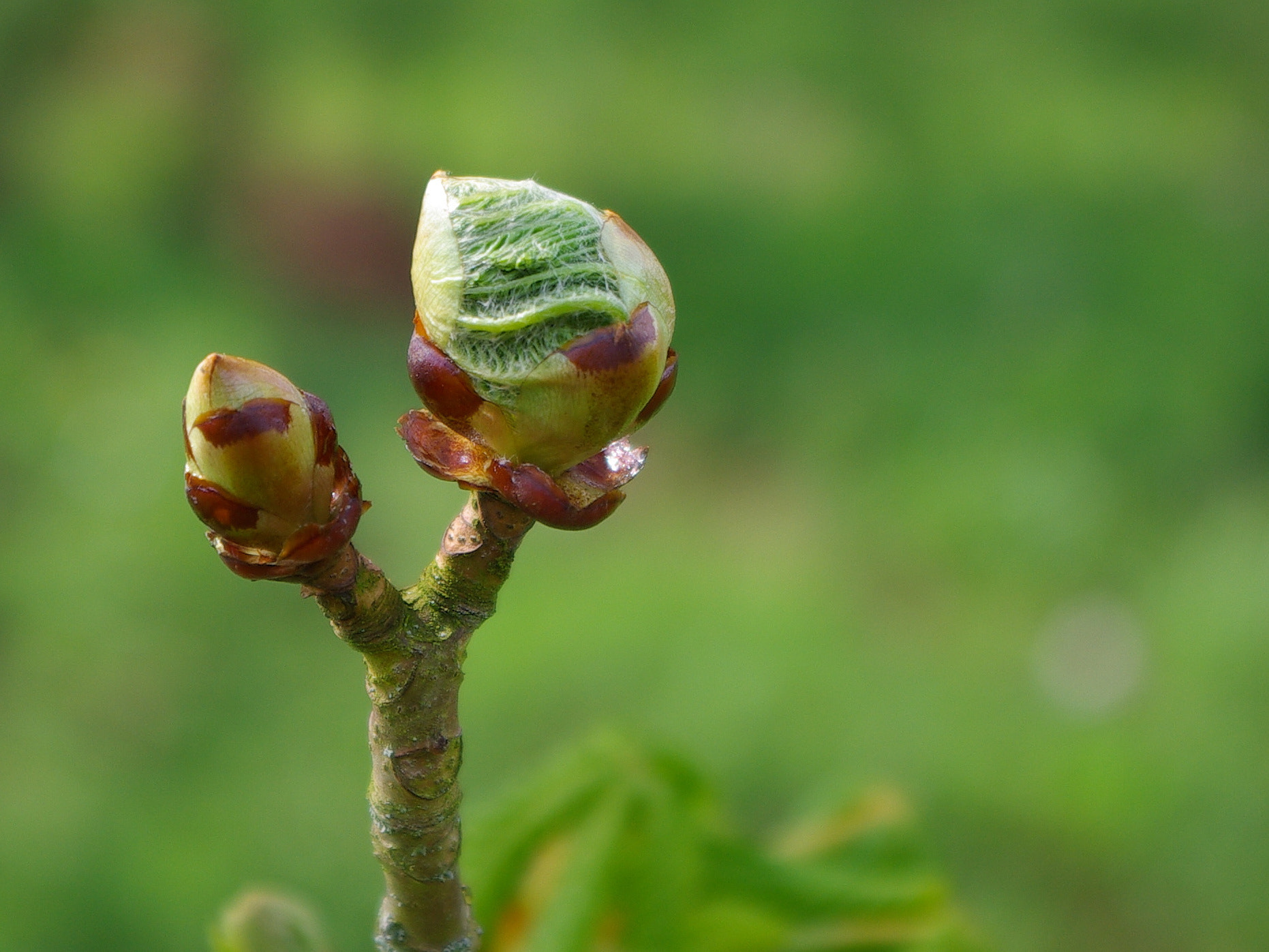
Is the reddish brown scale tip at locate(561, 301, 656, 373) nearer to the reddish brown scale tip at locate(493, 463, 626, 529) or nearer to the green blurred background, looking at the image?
the reddish brown scale tip at locate(493, 463, 626, 529)

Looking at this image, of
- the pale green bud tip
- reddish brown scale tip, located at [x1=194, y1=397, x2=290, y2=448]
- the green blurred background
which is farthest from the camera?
the green blurred background

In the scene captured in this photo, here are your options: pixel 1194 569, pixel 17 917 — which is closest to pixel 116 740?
pixel 17 917

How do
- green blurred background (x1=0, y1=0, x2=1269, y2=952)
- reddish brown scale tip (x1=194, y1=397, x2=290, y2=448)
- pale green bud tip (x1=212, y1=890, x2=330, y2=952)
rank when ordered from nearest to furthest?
reddish brown scale tip (x1=194, y1=397, x2=290, y2=448)
pale green bud tip (x1=212, y1=890, x2=330, y2=952)
green blurred background (x1=0, y1=0, x2=1269, y2=952)

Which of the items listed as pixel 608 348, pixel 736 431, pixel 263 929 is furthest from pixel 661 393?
pixel 736 431

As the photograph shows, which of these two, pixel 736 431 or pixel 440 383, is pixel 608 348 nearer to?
pixel 440 383

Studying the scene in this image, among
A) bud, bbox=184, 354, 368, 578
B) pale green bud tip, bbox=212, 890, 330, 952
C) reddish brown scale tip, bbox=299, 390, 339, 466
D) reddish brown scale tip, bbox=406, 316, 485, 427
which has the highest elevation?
reddish brown scale tip, bbox=406, 316, 485, 427

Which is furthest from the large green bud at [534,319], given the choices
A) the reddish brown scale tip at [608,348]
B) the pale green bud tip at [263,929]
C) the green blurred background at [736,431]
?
the green blurred background at [736,431]

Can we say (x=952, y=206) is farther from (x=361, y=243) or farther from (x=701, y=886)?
(x=701, y=886)

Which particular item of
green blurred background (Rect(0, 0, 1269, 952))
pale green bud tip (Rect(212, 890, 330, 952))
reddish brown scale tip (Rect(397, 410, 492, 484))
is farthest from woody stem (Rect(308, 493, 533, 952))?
green blurred background (Rect(0, 0, 1269, 952))

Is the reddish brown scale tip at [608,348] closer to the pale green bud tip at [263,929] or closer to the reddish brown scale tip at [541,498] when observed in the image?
the reddish brown scale tip at [541,498]
